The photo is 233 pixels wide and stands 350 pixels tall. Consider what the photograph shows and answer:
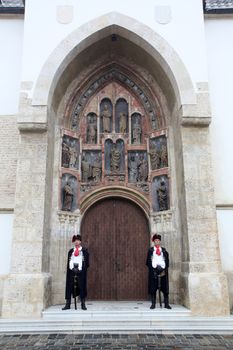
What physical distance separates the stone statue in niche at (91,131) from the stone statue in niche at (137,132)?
1116mm

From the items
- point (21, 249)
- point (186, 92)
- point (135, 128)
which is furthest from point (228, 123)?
point (21, 249)

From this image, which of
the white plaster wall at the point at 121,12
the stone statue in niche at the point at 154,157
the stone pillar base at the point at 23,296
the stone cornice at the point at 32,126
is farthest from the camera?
the stone statue in niche at the point at 154,157

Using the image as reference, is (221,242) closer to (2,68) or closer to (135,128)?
(135,128)

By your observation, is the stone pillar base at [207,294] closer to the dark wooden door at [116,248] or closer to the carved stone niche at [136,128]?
the dark wooden door at [116,248]

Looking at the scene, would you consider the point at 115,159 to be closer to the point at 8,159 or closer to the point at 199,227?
the point at 8,159

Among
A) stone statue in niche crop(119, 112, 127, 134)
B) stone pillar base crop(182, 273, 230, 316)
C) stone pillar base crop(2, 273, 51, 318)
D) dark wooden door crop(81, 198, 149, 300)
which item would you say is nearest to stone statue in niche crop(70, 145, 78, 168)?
dark wooden door crop(81, 198, 149, 300)

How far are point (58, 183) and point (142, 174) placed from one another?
232 cm

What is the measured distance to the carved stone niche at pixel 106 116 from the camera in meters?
9.77

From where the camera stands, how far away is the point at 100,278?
884cm

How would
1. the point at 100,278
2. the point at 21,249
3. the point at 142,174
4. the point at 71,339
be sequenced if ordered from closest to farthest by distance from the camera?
1. the point at 71,339
2. the point at 21,249
3. the point at 100,278
4. the point at 142,174

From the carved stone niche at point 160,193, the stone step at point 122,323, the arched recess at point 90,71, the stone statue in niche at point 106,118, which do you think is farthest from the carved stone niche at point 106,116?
the stone step at point 122,323

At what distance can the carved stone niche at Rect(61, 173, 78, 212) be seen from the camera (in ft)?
29.2

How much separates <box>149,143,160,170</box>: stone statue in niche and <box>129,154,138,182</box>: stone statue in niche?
46cm

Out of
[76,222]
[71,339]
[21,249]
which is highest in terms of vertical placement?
[76,222]
